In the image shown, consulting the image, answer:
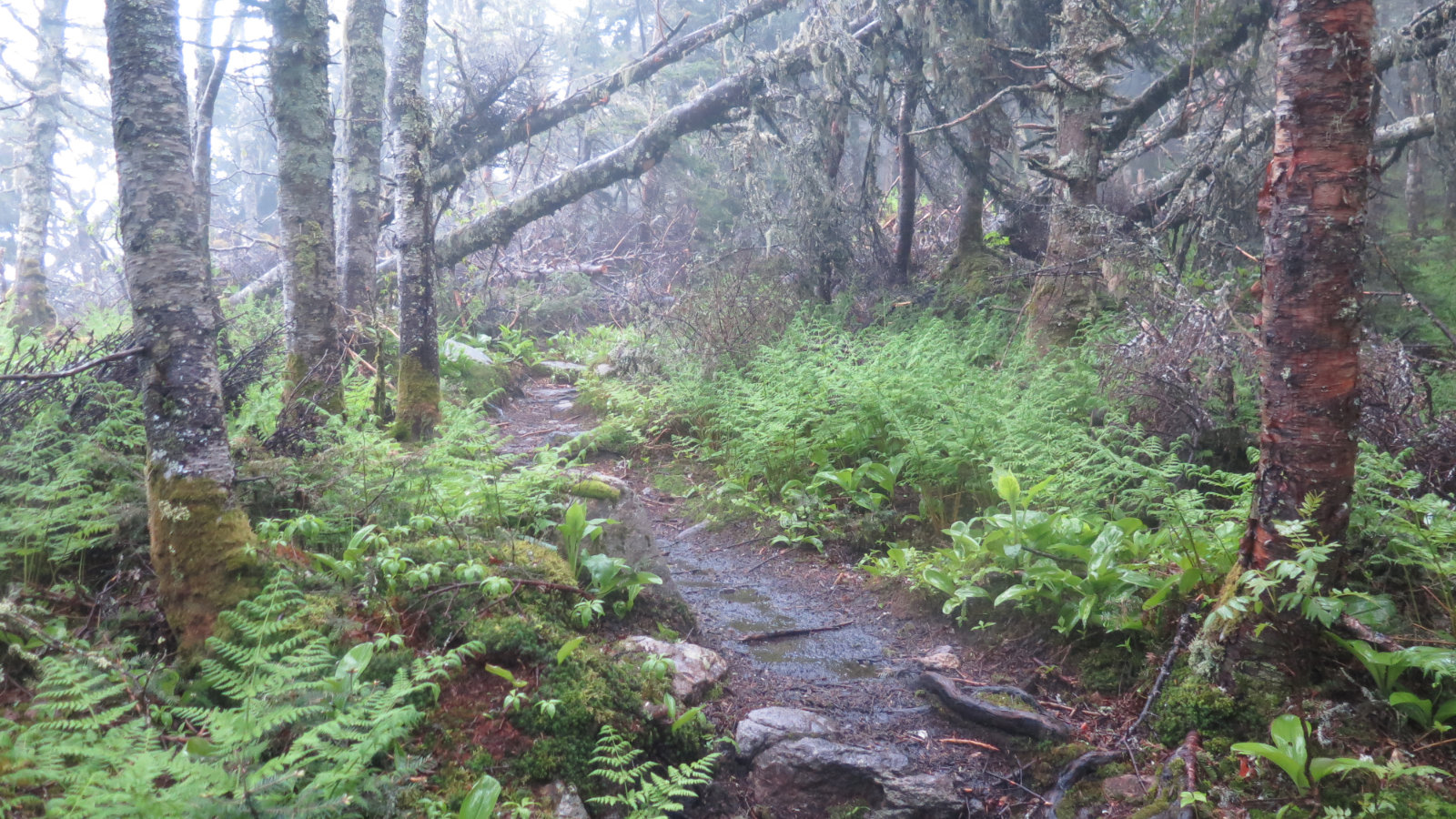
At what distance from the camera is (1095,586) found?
12.0 ft

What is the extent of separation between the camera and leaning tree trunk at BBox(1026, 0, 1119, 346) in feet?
25.6

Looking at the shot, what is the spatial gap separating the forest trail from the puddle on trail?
0.04 feet

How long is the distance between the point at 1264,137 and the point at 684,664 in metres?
8.54

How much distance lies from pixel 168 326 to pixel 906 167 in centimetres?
950

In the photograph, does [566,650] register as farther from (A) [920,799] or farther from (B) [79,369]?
(B) [79,369]

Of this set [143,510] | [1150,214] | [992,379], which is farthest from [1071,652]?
[1150,214]

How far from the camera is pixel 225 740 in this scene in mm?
2133

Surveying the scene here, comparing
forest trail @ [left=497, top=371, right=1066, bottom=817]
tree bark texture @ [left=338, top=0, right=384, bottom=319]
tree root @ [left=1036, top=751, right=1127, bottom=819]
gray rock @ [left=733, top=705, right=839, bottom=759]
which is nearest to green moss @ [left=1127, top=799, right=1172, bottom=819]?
tree root @ [left=1036, top=751, right=1127, bottom=819]

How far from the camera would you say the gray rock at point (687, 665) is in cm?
349

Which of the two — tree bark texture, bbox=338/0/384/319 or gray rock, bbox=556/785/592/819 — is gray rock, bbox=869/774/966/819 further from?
tree bark texture, bbox=338/0/384/319

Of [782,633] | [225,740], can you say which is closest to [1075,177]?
[782,633]

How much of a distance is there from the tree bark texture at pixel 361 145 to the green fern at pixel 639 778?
7551mm

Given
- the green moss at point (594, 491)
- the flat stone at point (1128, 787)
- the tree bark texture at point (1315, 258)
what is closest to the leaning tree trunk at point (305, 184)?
the green moss at point (594, 491)

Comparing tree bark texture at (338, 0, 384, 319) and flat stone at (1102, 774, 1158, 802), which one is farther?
tree bark texture at (338, 0, 384, 319)
